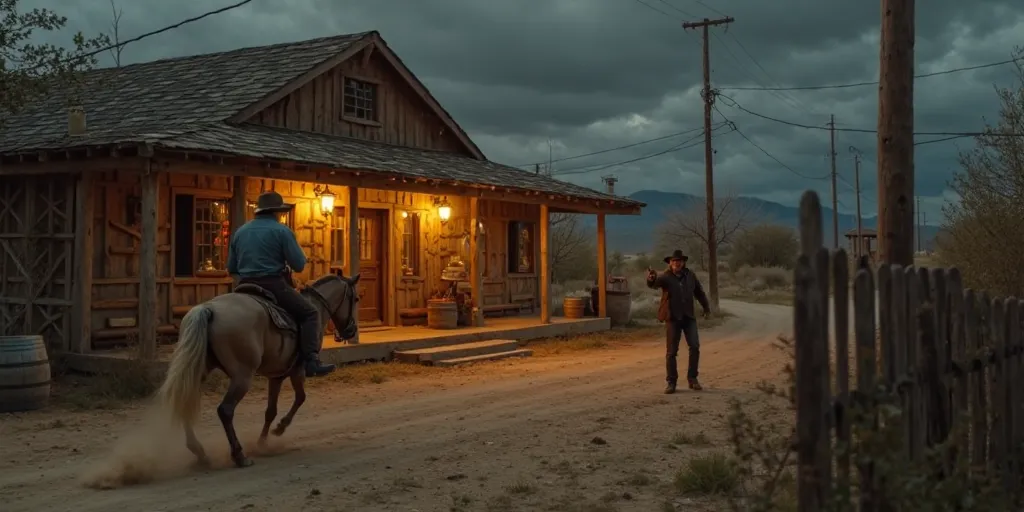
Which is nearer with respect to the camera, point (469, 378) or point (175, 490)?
point (175, 490)

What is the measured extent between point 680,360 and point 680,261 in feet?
13.1

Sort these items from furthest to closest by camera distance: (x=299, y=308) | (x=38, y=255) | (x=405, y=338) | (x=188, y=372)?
(x=405, y=338) → (x=38, y=255) → (x=299, y=308) → (x=188, y=372)

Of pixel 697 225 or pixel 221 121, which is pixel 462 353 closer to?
pixel 221 121

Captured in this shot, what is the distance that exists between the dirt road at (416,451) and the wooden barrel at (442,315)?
14.3 ft

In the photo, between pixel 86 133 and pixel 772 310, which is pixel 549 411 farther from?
pixel 772 310

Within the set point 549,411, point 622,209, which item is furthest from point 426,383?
point 622,209

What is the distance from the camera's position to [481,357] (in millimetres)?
15562

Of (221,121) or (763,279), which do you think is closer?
(221,121)

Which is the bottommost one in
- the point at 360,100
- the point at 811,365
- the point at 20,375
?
the point at 20,375

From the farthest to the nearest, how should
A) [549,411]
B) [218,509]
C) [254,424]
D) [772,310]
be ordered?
1. [772,310]
2. [549,411]
3. [254,424]
4. [218,509]

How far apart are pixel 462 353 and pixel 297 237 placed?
3.59 m

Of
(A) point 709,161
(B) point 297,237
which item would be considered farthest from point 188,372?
(A) point 709,161

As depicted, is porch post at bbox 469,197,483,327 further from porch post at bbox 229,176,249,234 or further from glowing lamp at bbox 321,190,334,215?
porch post at bbox 229,176,249,234

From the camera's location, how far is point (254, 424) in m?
9.54
